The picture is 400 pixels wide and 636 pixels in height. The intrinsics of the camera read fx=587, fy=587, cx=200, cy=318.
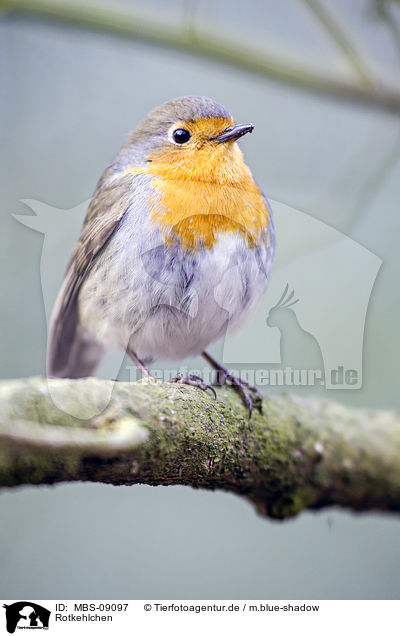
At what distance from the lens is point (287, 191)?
1784 mm

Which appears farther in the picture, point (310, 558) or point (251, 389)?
point (310, 558)

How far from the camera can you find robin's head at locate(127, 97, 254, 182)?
4.85ft

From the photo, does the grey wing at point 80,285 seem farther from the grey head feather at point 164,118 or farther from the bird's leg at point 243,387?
the bird's leg at point 243,387

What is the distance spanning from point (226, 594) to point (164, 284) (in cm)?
83

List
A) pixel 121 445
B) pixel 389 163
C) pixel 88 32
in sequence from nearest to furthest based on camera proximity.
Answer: pixel 121 445, pixel 88 32, pixel 389 163

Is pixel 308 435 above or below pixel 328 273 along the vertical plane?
below

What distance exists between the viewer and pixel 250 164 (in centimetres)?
174

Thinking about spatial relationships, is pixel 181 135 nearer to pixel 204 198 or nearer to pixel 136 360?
pixel 204 198

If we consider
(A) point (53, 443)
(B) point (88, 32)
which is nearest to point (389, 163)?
(B) point (88, 32)

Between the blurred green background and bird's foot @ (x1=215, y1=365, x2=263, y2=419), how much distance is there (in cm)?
42
